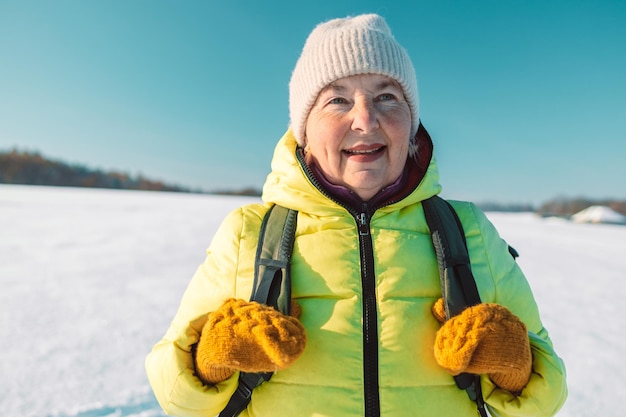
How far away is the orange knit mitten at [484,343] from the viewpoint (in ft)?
3.52

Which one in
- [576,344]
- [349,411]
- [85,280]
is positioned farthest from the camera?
[85,280]

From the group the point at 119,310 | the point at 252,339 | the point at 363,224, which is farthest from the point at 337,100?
the point at 119,310

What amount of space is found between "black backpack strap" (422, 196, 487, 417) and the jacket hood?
0.10 metres

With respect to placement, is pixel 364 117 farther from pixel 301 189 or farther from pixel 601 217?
pixel 601 217

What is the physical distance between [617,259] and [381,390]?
767cm

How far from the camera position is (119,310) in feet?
11.5

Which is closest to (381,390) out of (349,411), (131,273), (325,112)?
(349,411)

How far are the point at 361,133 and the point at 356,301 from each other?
0.56 m

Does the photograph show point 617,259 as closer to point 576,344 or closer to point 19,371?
point 576,344

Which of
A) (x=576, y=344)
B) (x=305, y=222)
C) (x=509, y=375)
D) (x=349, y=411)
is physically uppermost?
(x=305, y=222)

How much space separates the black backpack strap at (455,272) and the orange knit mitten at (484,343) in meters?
0.06

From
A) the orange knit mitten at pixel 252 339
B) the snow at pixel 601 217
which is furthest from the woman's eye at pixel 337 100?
the snow at pixel 601 217

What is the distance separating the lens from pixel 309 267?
128 centimetres

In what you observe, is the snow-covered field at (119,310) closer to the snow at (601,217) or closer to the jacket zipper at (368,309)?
the jacket zipper at (368,309)
